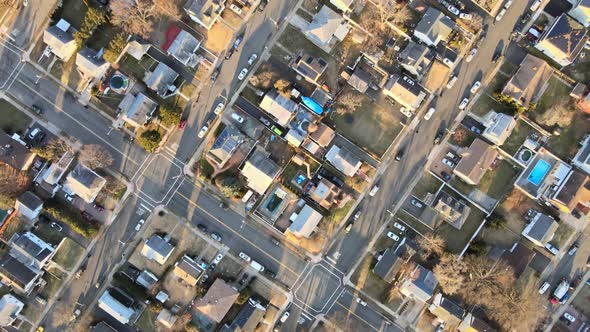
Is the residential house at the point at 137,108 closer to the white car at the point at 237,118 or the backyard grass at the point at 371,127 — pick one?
the white car at the point at 237,118

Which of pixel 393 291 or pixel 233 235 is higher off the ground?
pixel 393 291

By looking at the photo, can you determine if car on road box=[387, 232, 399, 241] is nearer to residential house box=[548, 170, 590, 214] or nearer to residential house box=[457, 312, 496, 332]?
residential house box=[457, 312, 496, 332]

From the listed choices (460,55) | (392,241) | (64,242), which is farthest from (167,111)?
(460,55)

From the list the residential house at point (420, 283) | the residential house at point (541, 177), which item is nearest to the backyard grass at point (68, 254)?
the residential house at point (420, 283)

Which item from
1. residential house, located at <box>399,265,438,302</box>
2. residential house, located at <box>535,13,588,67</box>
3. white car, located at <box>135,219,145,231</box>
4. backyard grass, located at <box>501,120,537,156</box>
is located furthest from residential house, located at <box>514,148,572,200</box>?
white car, located at <box>135,219,145,231</box>

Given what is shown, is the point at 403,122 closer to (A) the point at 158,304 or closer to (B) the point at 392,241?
(B) the point at 392,241

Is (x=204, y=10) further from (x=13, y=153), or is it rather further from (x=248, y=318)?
(x=248, y=318)

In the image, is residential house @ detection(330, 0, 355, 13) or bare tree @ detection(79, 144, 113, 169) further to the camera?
residential house @ detection(330, 0, 355, 13)
